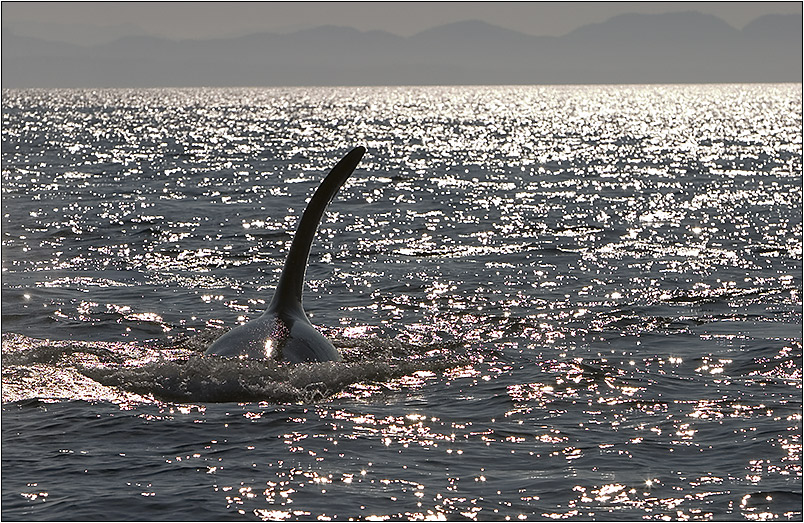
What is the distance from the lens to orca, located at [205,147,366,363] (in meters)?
15.7

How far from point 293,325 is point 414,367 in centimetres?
216

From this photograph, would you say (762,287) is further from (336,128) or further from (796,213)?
(336,128)

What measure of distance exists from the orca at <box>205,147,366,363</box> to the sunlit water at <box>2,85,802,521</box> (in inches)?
9.4

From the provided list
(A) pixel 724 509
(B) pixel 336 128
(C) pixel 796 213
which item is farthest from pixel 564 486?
(B) pixel 336 128

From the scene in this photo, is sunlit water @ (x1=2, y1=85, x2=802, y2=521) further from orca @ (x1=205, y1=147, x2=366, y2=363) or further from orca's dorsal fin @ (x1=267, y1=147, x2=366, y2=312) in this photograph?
orca's dorsal fin @ (x1=267, y1=147, x2=366, y2=312)

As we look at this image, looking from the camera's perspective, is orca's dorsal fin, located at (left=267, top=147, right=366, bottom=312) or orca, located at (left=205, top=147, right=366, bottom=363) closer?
orca, located at (left=205, top=147, right=366, bottom=363)

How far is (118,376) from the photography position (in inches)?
647

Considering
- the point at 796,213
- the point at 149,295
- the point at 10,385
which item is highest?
the point at 796,213

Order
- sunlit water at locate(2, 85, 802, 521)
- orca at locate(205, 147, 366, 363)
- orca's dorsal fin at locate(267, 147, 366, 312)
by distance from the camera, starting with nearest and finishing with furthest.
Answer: sunlit water at locate(2, 85, 802, 521) < orca at locate(205, 147, 366, 363) < orca's dorsal fin at locate(267, 147, 366, 312)

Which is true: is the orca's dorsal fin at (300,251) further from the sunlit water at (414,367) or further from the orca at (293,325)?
the sunlit water at (414,367)

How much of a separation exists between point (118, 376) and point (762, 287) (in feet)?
48.9

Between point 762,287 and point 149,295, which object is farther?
point 762,287

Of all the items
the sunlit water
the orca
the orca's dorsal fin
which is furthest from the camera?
the orca's dorsal fin

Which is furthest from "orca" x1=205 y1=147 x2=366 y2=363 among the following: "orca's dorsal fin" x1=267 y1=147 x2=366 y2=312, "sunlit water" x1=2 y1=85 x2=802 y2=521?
"sunlit water" x1=2 y1=85 x2=802 y2=521
